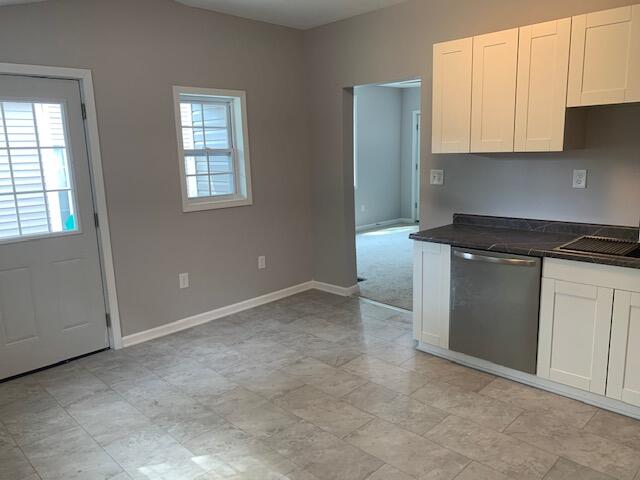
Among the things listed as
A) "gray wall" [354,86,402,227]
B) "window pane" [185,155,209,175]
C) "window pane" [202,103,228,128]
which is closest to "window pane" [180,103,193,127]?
"window pane" [202,103,228,128]

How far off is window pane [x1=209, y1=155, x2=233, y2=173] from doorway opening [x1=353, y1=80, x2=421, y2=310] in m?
3.34

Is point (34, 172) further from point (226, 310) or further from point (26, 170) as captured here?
point (226, 310)

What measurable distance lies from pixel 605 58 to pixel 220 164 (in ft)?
9.94

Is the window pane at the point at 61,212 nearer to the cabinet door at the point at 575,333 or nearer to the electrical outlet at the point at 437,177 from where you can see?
the electrical outlet at the point at 437,177

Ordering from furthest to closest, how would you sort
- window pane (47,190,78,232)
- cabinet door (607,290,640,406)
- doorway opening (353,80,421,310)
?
doorway opening (353,80,421,310)
window pane (47,190,78,232)
cabinet door (607,290,640,406)

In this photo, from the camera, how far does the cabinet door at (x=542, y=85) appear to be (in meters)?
2.72

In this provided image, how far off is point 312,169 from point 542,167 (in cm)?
232

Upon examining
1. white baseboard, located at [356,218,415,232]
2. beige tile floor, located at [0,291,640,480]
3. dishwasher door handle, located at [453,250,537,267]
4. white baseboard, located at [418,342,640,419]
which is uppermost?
dishwasher door handle, located at [453,250,537,267]

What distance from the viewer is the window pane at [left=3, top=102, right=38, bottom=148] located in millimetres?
3023

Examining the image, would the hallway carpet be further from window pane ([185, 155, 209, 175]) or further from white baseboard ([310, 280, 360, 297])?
window pane ([185, 155, 209, 175])

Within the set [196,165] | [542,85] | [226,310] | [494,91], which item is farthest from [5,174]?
[542,85]

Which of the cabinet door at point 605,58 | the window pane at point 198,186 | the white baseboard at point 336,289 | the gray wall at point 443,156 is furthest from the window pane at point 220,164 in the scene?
the cabinet door at point 605,58

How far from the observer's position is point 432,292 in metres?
3.29

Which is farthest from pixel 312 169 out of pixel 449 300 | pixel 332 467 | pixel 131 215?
pixel 332 467
